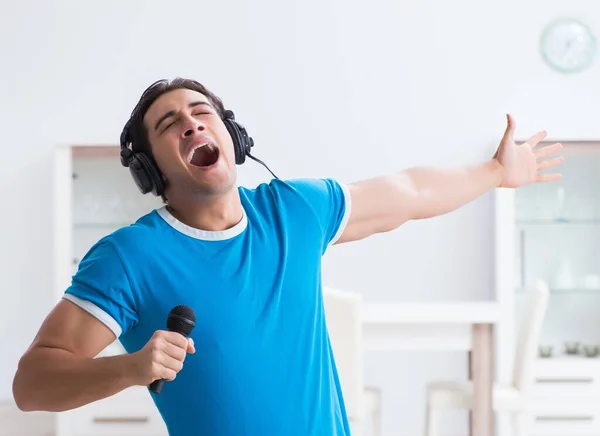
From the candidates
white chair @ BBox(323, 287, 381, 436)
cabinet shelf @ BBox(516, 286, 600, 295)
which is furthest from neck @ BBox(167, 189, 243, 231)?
cabinet shelf @ BBox(516, 286, 600, 295)

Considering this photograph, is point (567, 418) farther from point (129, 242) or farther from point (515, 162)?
point (129, 242)

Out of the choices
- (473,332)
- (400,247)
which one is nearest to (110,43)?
(400,247)

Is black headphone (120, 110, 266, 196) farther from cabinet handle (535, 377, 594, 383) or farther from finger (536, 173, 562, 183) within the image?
cabinet handle (535, 377, 594, 383)

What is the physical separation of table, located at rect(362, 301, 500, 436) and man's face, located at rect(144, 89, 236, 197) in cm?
230

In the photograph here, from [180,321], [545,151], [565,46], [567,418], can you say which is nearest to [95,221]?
[567,418]

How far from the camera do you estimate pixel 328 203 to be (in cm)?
138

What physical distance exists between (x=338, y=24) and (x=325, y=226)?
3.60 metres

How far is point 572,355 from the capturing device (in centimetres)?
448

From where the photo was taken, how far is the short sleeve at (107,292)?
3.63ft

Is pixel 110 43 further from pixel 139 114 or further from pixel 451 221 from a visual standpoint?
pixel 139 114

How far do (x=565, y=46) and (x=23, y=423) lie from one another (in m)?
3.33

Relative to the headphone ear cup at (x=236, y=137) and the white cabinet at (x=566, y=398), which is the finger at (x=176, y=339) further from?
the white cabinet at (x=566, y=398)

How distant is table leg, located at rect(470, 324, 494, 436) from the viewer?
342 centimetres

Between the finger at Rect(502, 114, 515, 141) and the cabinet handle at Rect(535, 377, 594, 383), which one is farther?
the cabinet handle at Rect(535, 377, 594, 383)
